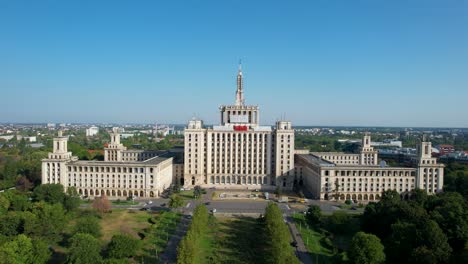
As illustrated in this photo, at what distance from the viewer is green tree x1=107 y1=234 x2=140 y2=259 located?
55.2 meters

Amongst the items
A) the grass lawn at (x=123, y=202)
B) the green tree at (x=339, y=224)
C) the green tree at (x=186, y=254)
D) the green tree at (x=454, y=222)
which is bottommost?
the grass lawn at (x=123, y=202)

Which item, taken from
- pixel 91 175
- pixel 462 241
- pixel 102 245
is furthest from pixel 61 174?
pixel 462 241

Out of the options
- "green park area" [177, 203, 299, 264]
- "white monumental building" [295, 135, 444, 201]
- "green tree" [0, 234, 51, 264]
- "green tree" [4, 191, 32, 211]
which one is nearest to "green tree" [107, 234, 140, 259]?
"green park area" [177, 203, 299, 264]

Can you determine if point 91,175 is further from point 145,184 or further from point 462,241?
point 462,241

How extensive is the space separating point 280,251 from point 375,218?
90.6 ft

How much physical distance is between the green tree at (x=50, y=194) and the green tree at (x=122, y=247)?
33488mm

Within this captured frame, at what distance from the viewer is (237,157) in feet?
394

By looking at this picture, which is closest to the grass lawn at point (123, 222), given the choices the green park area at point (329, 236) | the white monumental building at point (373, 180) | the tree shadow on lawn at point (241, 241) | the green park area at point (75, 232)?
the green park area at point (75, 232)

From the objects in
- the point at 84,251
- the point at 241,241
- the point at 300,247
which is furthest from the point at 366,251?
the point at 84,251

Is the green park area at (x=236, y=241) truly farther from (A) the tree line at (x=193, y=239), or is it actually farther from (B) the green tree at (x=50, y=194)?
(B) the green tree at (x=50, y=194)

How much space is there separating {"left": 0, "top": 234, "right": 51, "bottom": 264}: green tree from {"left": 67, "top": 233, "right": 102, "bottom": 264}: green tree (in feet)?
13.2

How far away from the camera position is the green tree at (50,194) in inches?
3307

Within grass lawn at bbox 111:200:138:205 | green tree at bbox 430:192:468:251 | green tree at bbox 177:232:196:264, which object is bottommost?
grass lawn at bbox 111:200:138:205

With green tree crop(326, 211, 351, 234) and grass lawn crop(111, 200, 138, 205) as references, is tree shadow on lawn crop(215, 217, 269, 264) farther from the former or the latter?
grass lawn crop(111, 200, 138, 205)
